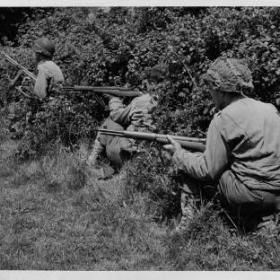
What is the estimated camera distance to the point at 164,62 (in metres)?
6.08

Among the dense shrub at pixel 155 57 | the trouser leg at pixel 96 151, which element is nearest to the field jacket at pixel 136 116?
the dense shrub at pixel 155 57

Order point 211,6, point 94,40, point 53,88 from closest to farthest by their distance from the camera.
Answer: point 211,6 → point 53,88 → point 94,40

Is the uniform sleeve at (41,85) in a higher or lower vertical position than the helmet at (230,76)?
lower

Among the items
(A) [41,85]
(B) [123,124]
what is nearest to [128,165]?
(B) [123,124]

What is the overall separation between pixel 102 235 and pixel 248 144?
5.34ft

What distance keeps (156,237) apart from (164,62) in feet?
7.29

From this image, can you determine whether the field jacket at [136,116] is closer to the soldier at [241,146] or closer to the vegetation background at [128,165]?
the vegetation background at [128,165]

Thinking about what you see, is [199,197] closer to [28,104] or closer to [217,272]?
[217,272]

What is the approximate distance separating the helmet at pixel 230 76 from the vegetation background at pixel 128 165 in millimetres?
966

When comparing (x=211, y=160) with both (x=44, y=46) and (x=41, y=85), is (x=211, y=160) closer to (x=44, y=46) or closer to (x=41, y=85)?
(x=41, y=85)

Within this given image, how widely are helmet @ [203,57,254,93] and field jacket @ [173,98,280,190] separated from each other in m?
0.13

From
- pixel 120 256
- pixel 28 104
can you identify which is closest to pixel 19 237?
pixel 120 256

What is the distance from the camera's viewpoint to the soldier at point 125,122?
19.6 feet

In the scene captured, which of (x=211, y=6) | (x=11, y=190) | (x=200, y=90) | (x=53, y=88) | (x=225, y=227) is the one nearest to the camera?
(x=225, y=227)
